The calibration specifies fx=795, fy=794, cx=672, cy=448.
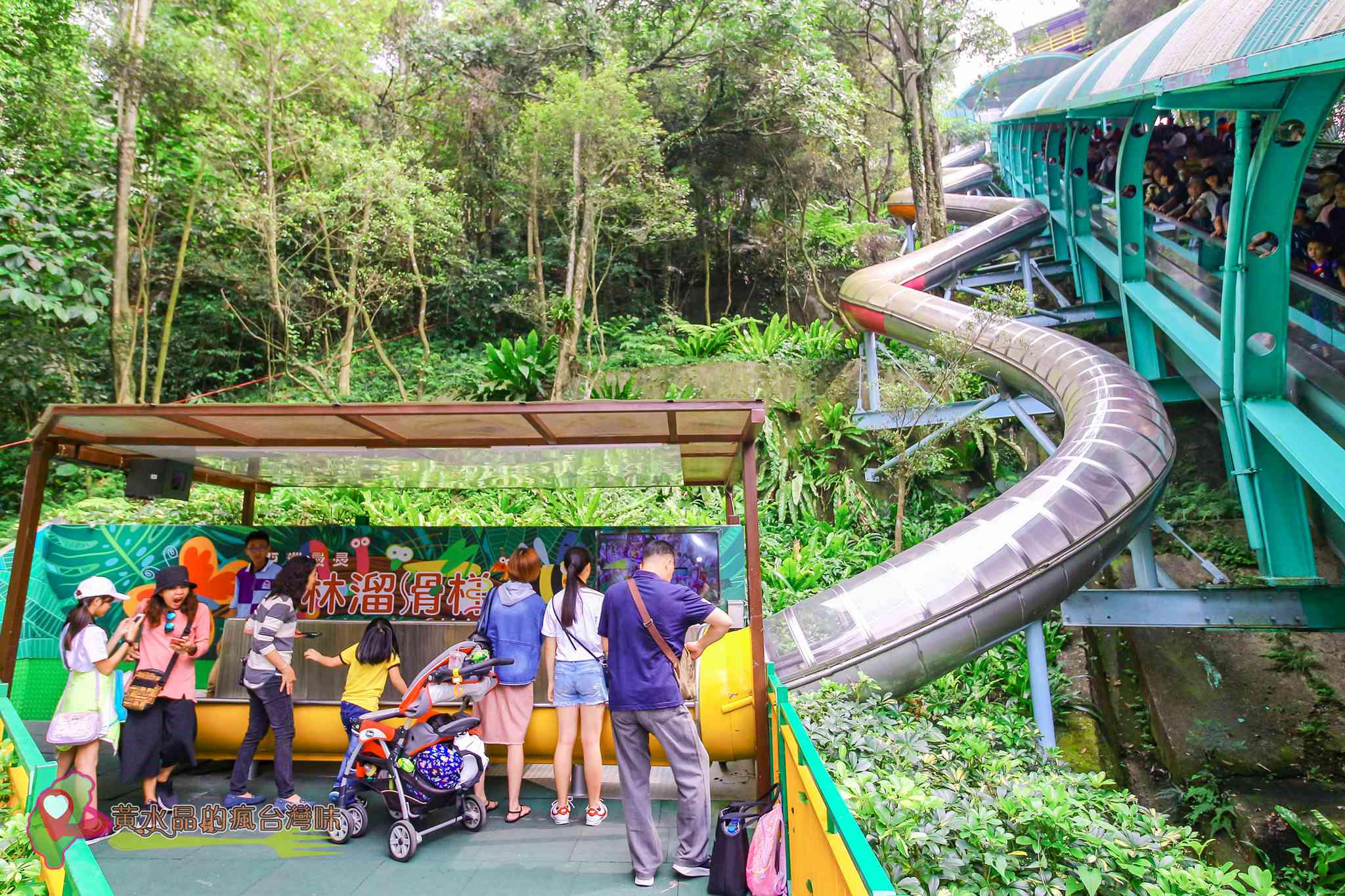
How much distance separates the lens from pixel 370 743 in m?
4.54

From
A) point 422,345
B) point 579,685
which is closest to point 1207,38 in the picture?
point 579,685

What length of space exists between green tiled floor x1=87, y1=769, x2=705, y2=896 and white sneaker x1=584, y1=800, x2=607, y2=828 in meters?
0.05

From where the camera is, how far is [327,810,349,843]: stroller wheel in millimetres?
4445

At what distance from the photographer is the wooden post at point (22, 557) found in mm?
4895

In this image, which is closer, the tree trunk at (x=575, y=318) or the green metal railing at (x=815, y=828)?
the green metal railing at (x=815, y=828)

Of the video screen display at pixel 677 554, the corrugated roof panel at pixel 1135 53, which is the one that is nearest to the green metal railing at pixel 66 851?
the video screen display at pixel 677 554

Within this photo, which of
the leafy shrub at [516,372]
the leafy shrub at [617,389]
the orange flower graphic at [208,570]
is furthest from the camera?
the leafy shrub at [516,372]

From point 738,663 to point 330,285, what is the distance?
46.7ft

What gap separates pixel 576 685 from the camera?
4.73 meters

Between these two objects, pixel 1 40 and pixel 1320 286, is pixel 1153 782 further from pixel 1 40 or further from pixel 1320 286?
pixel 1 40

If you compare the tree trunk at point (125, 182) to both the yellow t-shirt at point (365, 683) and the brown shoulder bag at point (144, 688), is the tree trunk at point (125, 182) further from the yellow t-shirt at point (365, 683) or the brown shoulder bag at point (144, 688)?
the yellow t-shirt at point (365, 683)

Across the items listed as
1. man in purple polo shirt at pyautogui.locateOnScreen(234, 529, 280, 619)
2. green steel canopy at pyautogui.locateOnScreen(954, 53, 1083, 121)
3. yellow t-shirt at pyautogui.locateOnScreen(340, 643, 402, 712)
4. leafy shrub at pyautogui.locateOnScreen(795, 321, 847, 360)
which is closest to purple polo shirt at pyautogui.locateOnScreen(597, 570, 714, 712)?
yellow t-shirt at pyautogui.locateOnScreen(340, 643, 402, 712)

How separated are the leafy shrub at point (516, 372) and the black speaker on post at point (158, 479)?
6448 millimetres

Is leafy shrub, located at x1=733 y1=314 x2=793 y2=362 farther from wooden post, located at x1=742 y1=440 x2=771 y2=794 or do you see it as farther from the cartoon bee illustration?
wooden post, located at x1=742 y1=440 x2=771 y2=794
